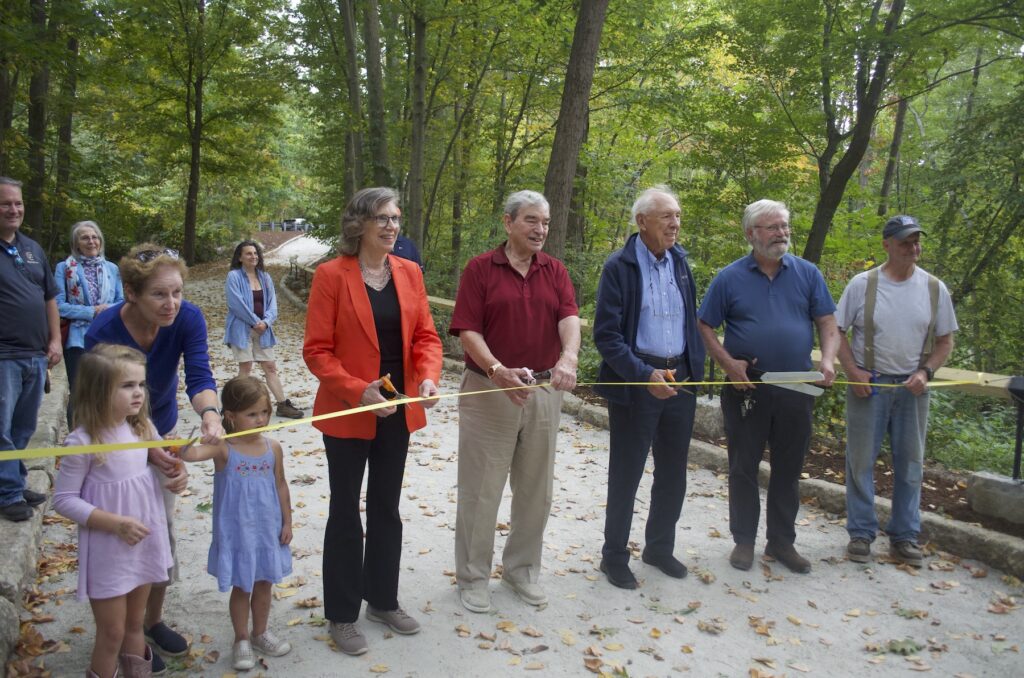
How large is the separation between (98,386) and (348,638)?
170 centimetres

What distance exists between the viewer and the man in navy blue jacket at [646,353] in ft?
14.6

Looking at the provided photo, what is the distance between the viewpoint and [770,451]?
4.89m

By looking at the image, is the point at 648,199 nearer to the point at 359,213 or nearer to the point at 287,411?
the point at 359,213

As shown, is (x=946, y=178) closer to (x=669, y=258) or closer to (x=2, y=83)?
(x=669, y=258)

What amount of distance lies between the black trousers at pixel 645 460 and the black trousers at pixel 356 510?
148cm

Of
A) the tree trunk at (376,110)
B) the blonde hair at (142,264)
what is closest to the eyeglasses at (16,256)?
the blonde hair at (142,264)

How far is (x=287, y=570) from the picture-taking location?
347cm

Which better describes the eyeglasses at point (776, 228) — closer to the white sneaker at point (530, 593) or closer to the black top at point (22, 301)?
the white sneaker at point (530, 593)

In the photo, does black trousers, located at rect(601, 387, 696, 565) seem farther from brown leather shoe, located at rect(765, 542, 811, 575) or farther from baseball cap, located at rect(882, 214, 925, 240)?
baseball cap, located at rect(882, 214, 925, 240)

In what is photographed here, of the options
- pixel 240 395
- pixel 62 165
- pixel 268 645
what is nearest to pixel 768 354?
pixel 240 395

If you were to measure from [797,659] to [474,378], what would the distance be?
2.24 metres

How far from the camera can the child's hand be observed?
2869 mm

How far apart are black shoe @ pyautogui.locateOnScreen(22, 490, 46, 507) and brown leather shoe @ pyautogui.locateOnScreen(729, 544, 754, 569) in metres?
4.51

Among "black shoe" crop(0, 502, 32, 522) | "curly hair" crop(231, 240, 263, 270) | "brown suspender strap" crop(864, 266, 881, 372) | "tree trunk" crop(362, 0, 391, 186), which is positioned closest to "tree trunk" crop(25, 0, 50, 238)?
"tree trunk" crop(362, 0, 391, 186)
